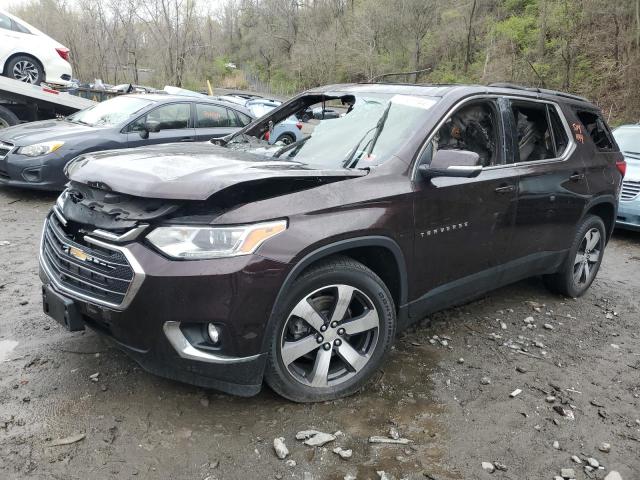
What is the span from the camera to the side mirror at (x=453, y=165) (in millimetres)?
2977

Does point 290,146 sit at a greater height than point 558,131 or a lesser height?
lesser

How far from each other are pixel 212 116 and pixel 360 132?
18.1ft

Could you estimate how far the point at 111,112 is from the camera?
782cm

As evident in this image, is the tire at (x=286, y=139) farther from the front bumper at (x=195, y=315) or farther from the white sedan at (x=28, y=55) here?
the white sedan at (x=28, y=55)

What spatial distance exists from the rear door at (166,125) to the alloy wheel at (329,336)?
18.0 feet

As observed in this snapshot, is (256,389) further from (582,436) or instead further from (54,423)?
(582,436)

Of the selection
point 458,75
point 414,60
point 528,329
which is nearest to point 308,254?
point 528,329

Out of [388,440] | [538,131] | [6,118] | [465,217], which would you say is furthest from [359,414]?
[6,118]

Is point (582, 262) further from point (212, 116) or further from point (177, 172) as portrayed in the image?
point (212, 116)

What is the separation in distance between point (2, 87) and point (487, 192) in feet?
27.7

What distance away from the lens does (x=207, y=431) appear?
2607mm

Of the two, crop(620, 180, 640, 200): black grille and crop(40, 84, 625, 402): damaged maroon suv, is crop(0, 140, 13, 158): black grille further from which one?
crop(620, 180, 640, 200): black grille

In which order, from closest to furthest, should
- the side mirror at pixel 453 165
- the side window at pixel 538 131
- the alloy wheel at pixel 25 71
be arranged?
the side mirror at pixel 453 165, the side window at pixel 538 131, the alloy wheel at pixel 25 71

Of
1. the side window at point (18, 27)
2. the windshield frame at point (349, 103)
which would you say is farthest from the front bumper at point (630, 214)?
the side window at point (18, 27)
